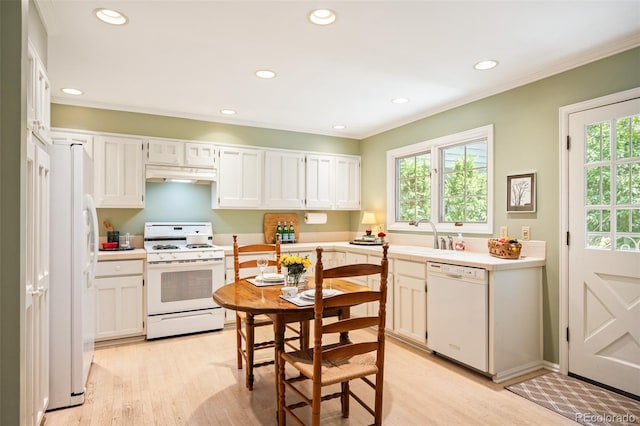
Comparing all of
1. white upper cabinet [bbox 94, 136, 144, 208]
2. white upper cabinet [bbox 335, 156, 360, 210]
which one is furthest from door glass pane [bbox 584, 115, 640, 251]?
white upper cabinet [bbox 94, 136, 144, 208]

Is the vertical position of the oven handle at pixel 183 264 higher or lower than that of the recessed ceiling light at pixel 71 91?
lower

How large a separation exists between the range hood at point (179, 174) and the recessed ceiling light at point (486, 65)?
3025 mm

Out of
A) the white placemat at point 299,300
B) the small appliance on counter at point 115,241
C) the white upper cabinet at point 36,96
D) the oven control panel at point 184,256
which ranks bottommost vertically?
the white placemat at point 299,300

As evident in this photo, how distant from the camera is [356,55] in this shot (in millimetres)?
2816

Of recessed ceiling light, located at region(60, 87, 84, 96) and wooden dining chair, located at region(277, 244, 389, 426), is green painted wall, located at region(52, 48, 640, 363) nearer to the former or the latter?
recessed ceiling light, located at region(60, 87, 84, 96)

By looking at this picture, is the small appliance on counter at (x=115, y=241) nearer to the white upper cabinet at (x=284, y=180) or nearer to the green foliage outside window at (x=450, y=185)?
the white upper cabinet at (x=284, y=180)

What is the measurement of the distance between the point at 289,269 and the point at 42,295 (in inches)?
56.9

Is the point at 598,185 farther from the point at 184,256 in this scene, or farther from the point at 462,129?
the point at 184,256

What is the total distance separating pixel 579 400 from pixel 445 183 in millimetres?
2374

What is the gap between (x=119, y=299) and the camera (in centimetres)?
363

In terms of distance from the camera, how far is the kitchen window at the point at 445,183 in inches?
146

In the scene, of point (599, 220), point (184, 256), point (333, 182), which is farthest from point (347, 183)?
point (599, 220)

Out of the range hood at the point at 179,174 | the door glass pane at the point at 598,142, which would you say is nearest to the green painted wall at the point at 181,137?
the range hood at the point at 179,174

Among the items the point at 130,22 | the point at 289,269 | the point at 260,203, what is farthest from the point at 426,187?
the point at 130,22
